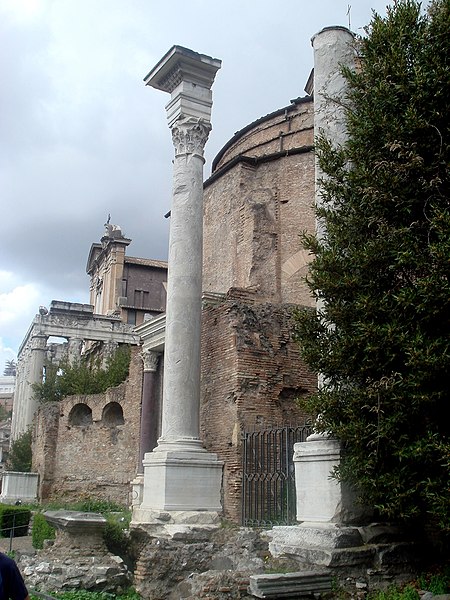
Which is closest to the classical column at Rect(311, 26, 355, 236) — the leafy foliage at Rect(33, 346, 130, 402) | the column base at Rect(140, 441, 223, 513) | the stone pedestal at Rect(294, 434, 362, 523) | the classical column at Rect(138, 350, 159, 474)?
the stone pedestal at Rect(294, 434, 362, 523)

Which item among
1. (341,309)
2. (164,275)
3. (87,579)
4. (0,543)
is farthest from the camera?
(164,275)

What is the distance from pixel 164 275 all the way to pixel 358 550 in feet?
132

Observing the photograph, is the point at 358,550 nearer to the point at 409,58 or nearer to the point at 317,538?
the point at 317,538

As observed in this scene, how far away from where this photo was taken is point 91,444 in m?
21.7

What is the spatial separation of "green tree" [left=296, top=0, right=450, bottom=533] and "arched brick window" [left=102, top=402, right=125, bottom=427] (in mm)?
15459

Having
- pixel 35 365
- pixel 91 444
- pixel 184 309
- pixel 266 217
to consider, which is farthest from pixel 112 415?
pixel 35 365

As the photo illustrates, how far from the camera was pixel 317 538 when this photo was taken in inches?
249

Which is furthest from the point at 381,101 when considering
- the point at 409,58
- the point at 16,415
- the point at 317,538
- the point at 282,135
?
the point at 16,415

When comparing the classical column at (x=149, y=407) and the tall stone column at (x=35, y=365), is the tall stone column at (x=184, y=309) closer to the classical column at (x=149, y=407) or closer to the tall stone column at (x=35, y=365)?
the classical column at (x=149, y=407)

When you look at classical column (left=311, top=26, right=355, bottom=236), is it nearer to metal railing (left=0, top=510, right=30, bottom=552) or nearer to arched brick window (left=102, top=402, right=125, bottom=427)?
metal railing (left=0, top=510, right=30, bottom=552)

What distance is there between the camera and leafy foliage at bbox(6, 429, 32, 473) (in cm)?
2566

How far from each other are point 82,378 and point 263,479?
15.0 metres

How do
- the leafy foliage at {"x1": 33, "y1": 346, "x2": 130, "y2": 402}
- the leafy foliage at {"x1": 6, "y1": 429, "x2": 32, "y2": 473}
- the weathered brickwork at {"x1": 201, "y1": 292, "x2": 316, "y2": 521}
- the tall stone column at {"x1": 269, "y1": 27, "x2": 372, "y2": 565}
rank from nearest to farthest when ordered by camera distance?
the tall stone column at {"x1": 269, "y1": 27, "x2": 372, "y2": 565}, the weathered brickwork at {"x1": 201, "y1": 292, "x2": 316, "y2": 521}, the leafy foliage at {"x1": 33, "y1": 346, "x2": 130, "y2": 402}, the leafy foliage at {"x1": 6, "y1": 429, "x2": 32, "y2": 473}

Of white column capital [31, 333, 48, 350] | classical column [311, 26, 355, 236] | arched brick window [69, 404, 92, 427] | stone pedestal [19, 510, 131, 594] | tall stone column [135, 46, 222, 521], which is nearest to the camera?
classical column [311, 26, 355, 236]
